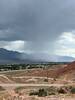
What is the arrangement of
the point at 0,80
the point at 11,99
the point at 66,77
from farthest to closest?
the point at 66,77 < the point at 0,80 < the point at 11,99

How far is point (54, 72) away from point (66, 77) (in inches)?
974

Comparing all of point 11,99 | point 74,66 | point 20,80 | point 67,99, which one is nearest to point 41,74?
point 74,66

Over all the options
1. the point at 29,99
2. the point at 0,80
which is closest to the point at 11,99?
the point at 29,99

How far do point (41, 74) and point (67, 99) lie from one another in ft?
355

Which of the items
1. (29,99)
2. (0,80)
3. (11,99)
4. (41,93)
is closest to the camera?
(11,99)

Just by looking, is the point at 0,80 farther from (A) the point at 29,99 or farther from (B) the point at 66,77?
(A) the point at 29,99

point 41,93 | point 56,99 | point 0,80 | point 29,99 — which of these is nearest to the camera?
point 29,99

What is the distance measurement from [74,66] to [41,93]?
10670cm

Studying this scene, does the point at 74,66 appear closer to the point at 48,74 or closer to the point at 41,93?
the point at 48,74

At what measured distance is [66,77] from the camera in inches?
5330

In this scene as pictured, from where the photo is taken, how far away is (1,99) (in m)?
41.5

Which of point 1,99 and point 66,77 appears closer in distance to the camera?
point 1,99

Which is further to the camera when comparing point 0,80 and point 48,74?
point 48,74

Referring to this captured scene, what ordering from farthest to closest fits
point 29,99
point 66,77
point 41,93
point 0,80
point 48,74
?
1. point 48,74
2. point 66,77
3. point 0,80
4. point 41,93
5. point 29,99
